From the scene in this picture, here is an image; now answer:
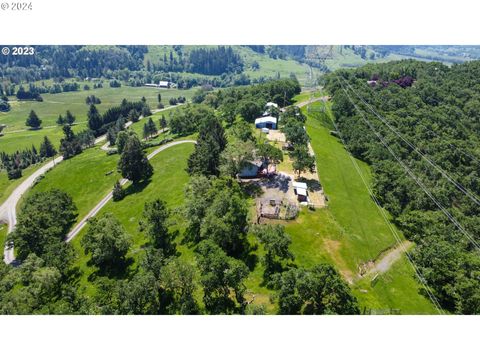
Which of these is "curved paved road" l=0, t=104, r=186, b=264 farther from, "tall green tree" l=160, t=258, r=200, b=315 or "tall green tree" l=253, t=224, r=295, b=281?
"tall green tree" l=253, t=224, r=295, b=281

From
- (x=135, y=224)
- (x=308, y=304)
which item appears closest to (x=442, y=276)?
(x=308, y=304)

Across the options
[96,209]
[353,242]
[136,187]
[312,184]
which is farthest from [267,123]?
[96,209]

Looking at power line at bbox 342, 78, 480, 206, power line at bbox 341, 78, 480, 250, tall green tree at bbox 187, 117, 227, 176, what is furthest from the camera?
power line at bbox 342, 78, 480, 206

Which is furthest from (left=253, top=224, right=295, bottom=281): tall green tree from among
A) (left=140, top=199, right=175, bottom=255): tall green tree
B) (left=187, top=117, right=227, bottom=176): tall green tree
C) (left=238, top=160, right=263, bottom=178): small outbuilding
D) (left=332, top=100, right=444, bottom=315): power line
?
(left=187, top=117, right=227, bottom=176): tall green tree

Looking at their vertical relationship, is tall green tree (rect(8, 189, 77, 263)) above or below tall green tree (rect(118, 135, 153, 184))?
below

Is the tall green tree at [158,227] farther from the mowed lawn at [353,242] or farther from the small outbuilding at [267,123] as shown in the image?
the small outbuilding at [267,123]

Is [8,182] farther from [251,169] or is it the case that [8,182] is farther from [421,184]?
[421,184]

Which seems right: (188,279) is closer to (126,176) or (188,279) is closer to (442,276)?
(442,276)
